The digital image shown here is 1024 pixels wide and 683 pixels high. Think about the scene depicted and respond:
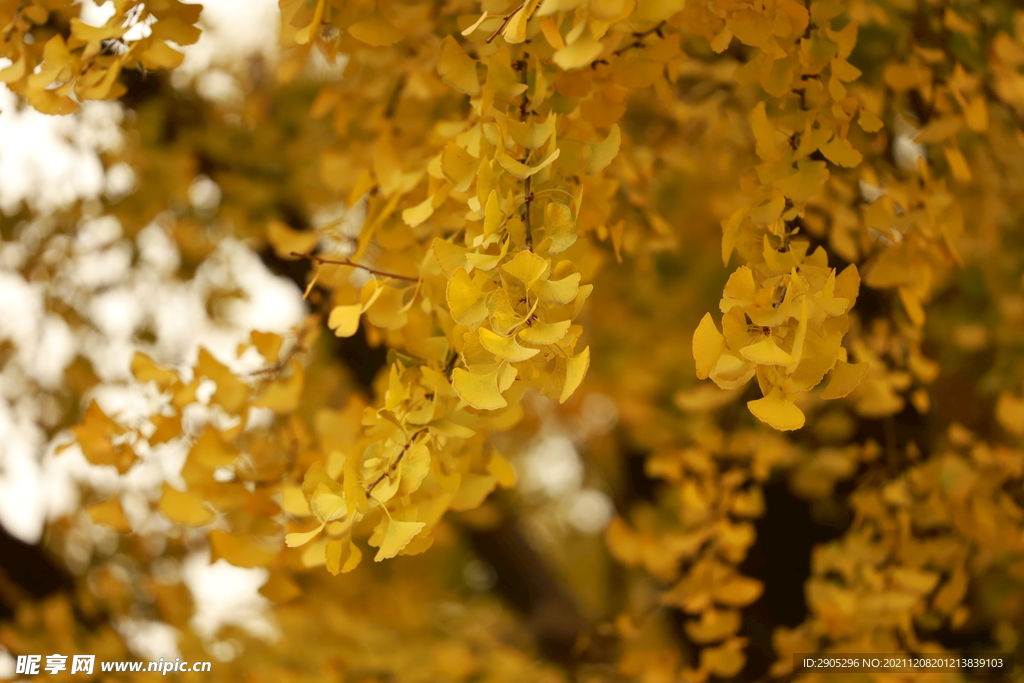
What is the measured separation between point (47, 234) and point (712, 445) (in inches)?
59.5

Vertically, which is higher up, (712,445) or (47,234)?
(712,445)

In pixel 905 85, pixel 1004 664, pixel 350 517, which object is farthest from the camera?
pixel 1004 664

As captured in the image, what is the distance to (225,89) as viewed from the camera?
1.86 m

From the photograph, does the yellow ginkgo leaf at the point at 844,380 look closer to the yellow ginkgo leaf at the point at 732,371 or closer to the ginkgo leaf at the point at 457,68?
the yellow ginkgo leaf at the point at 732,371

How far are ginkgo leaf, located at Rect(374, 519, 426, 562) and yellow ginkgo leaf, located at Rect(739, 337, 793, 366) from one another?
0.23 metres

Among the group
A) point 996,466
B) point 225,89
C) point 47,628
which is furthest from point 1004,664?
point 225,89

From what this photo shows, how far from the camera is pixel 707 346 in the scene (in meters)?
0.46

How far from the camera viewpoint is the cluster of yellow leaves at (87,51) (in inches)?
24.9

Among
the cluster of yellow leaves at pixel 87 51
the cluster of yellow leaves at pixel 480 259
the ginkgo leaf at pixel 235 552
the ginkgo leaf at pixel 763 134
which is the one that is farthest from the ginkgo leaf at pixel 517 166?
the ginkgo leaf at pixel 235 552

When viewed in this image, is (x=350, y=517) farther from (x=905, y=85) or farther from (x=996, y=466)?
(x=996, y=466)

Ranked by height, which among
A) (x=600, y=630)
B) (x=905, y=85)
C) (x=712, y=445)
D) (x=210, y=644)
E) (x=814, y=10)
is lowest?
(x=210, y=644)

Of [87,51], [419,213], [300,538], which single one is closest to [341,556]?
[300,538]

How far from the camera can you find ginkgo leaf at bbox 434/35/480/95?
567mm

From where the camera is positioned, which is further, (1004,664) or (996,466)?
(1004,664)
